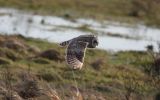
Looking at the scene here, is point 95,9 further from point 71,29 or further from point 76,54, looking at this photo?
point 76,54

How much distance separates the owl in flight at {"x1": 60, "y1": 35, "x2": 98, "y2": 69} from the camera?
7906 millimetres

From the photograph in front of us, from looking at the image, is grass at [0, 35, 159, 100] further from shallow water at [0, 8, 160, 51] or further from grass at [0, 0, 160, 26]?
grass at [0, 0, 160, 26]

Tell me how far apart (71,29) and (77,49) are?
799 inches

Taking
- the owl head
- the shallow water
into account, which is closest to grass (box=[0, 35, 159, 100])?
the owl head

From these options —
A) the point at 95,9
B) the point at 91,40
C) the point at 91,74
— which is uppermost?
the point at 91,40

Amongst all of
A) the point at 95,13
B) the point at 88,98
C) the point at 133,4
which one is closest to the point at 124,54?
the point at 88,98

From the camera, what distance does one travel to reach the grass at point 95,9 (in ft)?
113

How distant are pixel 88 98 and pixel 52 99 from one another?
122cm

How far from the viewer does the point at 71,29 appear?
28219 mm

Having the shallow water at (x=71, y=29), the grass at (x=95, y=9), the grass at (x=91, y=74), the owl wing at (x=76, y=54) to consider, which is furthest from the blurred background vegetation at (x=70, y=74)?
the grass at (x=95, y=9)

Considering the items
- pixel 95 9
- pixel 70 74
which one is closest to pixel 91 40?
pixel 70 74

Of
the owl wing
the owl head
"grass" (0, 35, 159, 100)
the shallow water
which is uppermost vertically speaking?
the owl head

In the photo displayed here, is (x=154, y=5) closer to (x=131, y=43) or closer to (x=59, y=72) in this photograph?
(x=131, y=43)

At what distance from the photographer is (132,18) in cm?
3562
